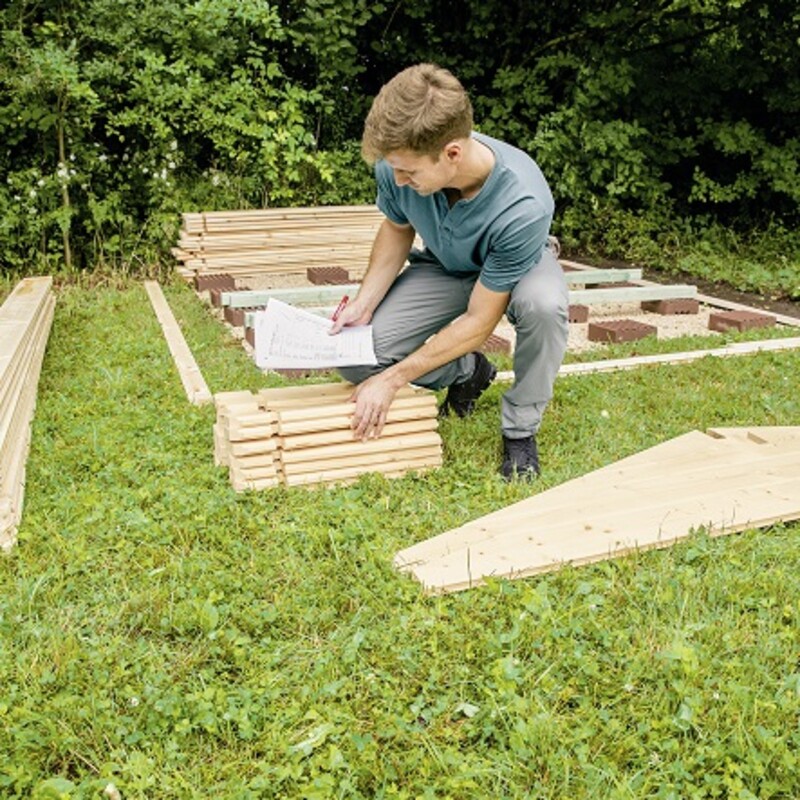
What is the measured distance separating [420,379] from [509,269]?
707mm

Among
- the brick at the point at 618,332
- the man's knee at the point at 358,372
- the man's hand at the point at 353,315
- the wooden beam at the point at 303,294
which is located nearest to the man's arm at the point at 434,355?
the man's knee at the point at 358,372

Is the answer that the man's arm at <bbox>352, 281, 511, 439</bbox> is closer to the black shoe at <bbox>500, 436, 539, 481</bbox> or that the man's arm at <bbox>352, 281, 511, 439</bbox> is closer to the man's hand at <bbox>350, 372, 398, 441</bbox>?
the man's hand at <bbox>350, 372, 398, 441</bbox>

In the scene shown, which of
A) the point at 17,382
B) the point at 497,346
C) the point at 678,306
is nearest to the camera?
the point at 17,382

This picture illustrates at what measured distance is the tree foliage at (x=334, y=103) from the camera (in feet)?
24.8

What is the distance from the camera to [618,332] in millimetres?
5770

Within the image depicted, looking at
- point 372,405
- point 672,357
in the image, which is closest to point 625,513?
point 372,405

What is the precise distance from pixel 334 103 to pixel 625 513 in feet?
23.7

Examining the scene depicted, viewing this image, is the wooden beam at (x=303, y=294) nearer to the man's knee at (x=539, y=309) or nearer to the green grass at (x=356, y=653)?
the green grass at (x=356, y=653)

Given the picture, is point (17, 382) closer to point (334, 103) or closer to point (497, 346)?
point (497, 346)

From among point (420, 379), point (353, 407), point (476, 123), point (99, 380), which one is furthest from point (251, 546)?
point (476, 123)

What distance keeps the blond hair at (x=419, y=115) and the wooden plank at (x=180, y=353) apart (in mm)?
1885

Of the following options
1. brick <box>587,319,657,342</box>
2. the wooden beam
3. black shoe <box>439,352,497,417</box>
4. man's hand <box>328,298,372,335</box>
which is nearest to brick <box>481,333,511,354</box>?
brick <box>587,319,657,342</box>

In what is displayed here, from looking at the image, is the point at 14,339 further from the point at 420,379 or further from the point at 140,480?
the point at 420,379

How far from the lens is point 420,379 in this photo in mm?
3756
